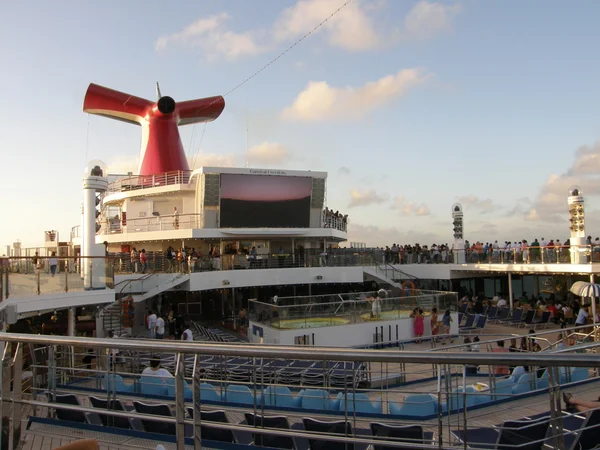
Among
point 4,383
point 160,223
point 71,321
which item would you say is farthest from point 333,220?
point 4,383

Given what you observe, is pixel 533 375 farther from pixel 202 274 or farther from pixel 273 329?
pixel 202 274

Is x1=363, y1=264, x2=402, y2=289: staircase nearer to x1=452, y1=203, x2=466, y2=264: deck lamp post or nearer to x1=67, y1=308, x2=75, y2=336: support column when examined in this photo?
x1=452, y1=203, x2=466, y2=264: deck lamp post

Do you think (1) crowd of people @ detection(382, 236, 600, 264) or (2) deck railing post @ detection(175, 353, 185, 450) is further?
(1) crowd of people @ detection(382, 236, 600, 264)

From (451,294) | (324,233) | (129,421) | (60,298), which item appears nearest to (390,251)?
(324,233)

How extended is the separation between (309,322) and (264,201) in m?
11.7

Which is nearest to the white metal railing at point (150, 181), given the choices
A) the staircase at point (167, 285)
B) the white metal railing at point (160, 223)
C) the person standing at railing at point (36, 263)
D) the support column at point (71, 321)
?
the white metal railing at point (160, 223)

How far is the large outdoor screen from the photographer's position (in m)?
28.4

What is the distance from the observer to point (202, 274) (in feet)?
80.5

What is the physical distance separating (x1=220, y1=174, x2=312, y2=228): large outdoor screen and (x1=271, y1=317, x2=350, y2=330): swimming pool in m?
11.2

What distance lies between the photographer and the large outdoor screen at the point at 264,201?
28438 mm

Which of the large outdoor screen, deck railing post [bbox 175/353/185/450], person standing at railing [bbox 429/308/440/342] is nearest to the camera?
deck railing post [bbox 175/353/185/450]

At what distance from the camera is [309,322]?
61.5 feet

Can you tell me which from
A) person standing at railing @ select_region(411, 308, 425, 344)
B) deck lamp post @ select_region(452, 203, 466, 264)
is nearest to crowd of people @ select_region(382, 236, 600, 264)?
deck lamp post @ select_region(452, 203, 466, 264)

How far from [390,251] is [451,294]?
385 inches
